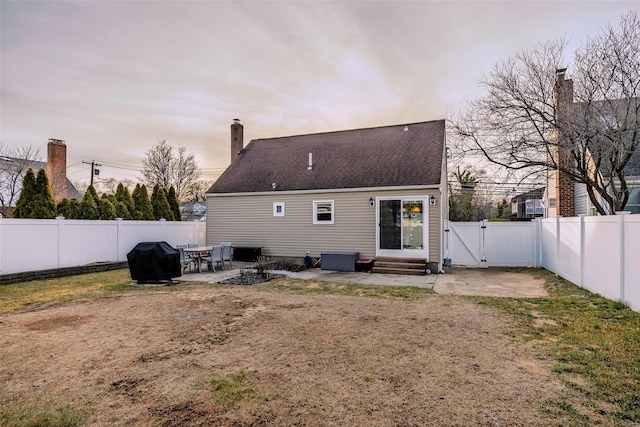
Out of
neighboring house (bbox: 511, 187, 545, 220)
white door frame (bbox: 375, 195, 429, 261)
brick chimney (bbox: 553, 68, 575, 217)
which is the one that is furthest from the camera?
neighboring house (bbox: 511, 187, 545, 220)

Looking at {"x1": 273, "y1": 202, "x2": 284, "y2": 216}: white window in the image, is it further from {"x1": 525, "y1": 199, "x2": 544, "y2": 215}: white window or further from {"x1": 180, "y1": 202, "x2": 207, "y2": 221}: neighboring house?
{"x1": 525, "y1": 199, "x2": 544, "y2": 215}: white window

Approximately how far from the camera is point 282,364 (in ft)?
13.4

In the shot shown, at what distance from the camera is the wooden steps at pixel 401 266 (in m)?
11.5

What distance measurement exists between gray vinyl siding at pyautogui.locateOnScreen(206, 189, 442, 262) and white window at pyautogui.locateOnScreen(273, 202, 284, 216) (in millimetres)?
147

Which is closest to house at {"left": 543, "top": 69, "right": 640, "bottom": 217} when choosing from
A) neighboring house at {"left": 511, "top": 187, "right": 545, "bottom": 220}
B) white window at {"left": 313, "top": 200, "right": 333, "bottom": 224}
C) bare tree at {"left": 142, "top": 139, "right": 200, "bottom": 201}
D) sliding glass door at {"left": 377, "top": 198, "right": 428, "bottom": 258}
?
sliding glass door at {"left": 377, "top": 198, "right": 428, "bottom": 258}

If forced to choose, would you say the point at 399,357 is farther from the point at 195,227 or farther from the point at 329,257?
the point at 195,227

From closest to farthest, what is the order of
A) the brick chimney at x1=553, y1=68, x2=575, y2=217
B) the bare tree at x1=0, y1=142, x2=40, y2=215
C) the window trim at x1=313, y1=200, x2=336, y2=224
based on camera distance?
1. the brick chimney at x1=553, y1=68, x2=575, y2=217
2. the window trim at x1=313, y1=200, x2=336, y2=224
3. the bare tree at x1=0, y1=142, x2=40, y2=215

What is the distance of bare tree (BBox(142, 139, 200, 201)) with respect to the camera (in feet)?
112

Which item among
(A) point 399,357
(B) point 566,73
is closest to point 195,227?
(A) point 399,357

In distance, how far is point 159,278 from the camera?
10156 millimetres

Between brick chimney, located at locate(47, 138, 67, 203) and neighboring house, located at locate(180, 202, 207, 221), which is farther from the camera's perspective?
neighboring house, located at locate(180, 202, 207, 221)

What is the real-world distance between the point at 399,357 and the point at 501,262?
11047 millimetres

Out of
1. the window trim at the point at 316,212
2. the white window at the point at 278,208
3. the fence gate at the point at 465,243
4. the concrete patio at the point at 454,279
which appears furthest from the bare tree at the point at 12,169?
the fence gate at the point at 465,243

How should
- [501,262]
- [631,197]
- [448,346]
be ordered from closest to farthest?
[448,346]
[631,197]
[501,262]
